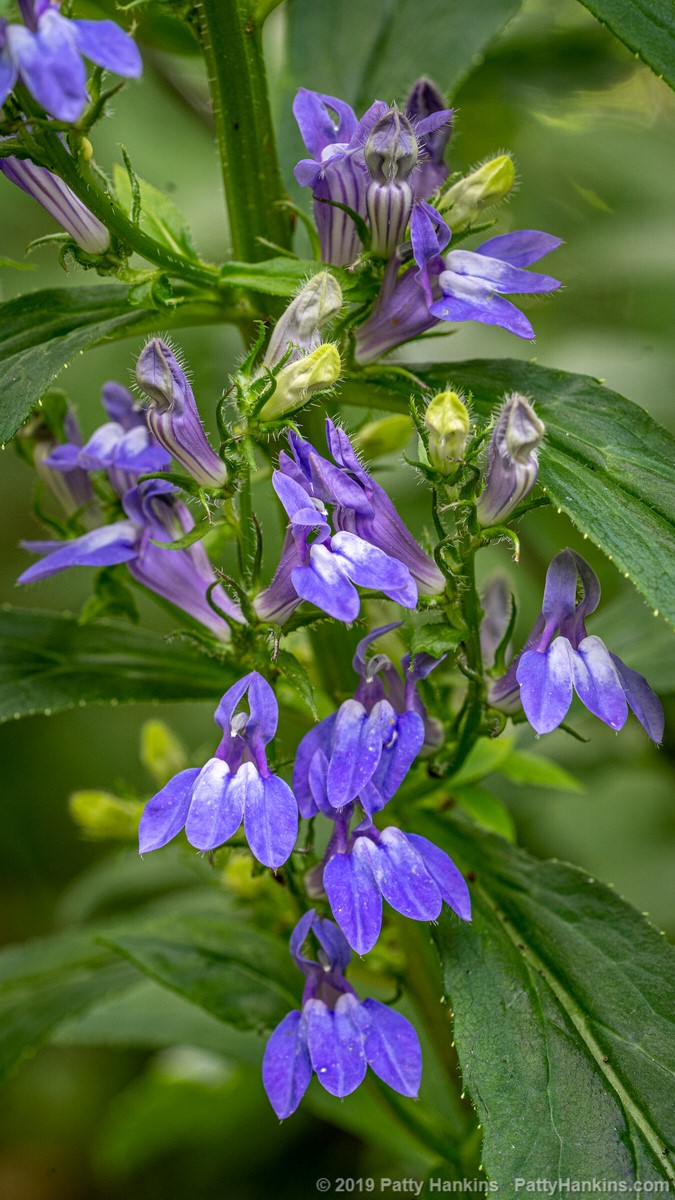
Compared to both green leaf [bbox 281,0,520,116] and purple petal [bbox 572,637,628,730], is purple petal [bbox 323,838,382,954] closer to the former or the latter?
purple petal [bbox 572,637,628,730]

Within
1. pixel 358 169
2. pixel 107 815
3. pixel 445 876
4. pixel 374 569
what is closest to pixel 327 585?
pixel 374 569

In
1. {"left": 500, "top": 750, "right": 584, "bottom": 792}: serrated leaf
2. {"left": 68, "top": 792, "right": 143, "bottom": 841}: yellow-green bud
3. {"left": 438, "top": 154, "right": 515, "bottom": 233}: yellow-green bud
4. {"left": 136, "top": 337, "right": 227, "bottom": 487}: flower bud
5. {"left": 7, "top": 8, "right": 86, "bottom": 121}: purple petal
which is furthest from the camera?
{"left": 68, "top": 792, "right": 143, "bottom": 841}: yellow-green bud

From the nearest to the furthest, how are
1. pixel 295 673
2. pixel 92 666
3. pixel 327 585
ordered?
pixel 327 585 < pixel 295 673 < pixel 92 666

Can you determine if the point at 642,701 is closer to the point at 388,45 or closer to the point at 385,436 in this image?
the point at 385,436

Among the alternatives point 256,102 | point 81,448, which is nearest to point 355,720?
point 81,448

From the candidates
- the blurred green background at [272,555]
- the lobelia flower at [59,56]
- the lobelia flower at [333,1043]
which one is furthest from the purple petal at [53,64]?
the blurred green background at [272,555]

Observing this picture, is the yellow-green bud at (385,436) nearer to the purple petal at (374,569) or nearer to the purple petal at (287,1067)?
the purple petal at (374,569)

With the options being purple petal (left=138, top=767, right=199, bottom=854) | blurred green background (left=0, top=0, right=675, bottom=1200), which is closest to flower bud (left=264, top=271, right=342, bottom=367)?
purple petal (left=138, top=767, right=199, bottom=854)
